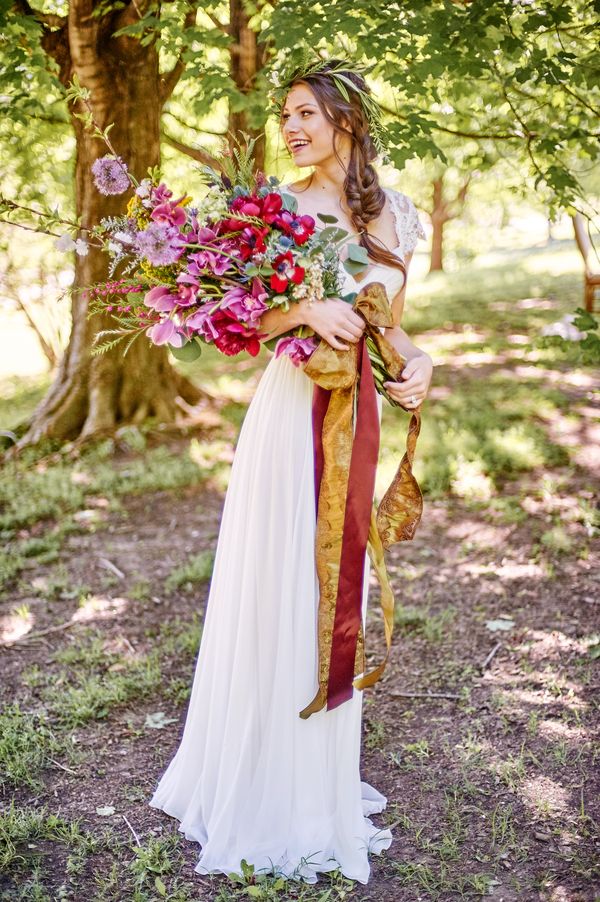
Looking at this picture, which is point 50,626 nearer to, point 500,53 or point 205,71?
point 205,71

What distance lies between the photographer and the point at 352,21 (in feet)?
11.7

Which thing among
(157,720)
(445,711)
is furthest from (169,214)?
(445,711)

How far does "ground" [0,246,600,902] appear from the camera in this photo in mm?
2602

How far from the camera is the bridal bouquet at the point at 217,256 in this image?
82.2 inches

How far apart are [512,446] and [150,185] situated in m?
4.48

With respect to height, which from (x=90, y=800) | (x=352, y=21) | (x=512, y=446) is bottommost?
(x=90, y=800)

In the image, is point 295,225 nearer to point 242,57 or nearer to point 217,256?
point 217,256

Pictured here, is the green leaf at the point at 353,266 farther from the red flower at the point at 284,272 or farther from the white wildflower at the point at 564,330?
the white wildflower at the point at 564,330

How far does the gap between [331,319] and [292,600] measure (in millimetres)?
929

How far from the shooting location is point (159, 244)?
6.71 feet

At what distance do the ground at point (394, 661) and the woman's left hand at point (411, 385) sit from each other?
1.54m

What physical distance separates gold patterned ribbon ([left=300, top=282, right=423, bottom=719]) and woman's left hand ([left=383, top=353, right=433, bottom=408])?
0.03 m

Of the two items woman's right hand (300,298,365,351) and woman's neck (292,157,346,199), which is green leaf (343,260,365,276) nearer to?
woman's right hand (300,298,365,351)

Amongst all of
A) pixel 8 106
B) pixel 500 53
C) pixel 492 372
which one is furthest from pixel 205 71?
pixel 492 372
